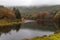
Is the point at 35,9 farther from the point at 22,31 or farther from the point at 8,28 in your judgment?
the point at 8,28

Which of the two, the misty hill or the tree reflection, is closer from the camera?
the tree reflection

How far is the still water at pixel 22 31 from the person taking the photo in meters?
8.03

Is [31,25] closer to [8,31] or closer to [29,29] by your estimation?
[29,29]

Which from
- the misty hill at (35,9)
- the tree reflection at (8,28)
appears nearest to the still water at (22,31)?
the tree reflection at (8,28)

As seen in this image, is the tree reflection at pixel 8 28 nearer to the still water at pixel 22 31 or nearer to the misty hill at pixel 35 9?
the still water at pixel 22 31

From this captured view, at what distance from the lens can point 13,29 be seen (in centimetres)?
855

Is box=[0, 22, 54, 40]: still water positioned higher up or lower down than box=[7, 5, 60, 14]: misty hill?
lower down

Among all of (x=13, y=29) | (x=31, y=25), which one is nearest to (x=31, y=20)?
(x=31, y=25)

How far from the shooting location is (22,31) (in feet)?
27.6

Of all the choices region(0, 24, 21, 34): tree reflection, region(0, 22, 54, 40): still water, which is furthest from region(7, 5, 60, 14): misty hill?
region(0, 24, 21, 34): tree reflection

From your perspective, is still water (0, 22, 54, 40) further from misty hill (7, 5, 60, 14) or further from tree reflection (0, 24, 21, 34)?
misty hill (7, 5, 60, 14)

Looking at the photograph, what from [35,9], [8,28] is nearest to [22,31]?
[8,28]

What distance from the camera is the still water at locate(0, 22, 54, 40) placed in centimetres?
803

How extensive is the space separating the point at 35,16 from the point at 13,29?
1.10 metres
